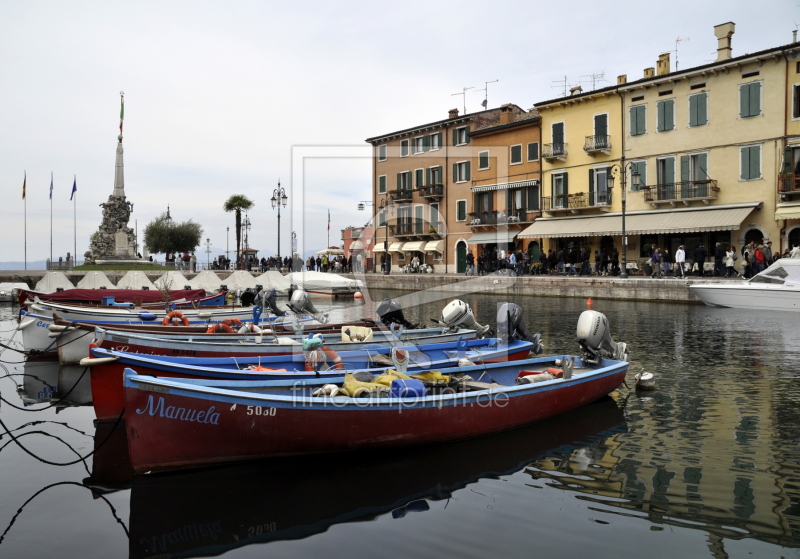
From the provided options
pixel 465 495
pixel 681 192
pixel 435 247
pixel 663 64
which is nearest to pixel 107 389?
pixel 465 495

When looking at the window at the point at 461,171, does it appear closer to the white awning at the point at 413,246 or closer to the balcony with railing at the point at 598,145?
the white awning at the point at 413,246

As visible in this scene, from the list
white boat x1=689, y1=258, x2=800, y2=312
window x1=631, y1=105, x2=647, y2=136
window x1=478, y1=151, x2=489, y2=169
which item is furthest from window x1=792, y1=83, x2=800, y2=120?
window x1=478, y1=151, x2=489, y2=169

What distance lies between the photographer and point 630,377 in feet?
40.2

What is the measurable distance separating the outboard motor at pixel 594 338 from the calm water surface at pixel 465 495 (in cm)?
91

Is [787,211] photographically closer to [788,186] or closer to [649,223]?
[788,186]

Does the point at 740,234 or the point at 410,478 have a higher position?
the point at 740,234

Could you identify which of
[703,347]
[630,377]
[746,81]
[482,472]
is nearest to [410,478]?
[482,472]

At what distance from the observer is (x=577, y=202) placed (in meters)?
39.2

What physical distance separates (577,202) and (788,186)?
40.2 feet

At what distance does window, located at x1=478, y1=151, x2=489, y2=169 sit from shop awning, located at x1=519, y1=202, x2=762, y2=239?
712 centimetres

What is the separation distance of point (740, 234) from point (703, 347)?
1943 cm

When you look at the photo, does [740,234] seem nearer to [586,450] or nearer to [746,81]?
[746,81]

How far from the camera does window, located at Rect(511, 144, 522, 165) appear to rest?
43.6 metres

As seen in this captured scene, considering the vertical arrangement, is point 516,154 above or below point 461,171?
above
